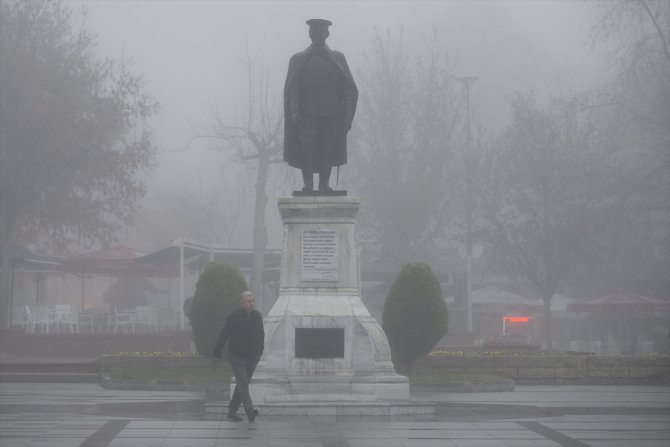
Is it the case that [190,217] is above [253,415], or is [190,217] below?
above

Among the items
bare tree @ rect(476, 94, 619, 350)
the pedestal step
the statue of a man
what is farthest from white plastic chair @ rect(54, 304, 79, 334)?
the pedestal step

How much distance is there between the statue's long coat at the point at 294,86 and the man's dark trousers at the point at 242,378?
143 inches

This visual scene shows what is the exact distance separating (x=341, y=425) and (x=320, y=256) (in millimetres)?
2970

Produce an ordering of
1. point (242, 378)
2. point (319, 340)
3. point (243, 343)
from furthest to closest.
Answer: point (319, 340) → point (243, 343) → point (242, 378)

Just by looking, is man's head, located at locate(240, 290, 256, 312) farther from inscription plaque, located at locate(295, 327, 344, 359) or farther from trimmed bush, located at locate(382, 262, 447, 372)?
trimmed bush, located at locate(382, 262, 447, 372)

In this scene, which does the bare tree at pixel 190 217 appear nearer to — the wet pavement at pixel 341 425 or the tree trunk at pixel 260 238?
the tree trunk at pixel 260 238

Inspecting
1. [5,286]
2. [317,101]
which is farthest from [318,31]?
[5,286]

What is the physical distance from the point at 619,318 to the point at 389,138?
12908 millimetres

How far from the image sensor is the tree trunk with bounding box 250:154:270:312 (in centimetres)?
4234

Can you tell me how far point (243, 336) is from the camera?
14734 mm

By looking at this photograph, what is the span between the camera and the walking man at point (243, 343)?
48.2 ft

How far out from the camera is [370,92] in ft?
183

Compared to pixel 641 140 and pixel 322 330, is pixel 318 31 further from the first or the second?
pixel 641 140

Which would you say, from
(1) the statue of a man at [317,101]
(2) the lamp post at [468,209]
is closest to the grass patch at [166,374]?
(1) the statue of a man at [317,101]
